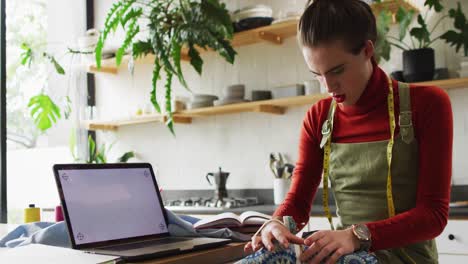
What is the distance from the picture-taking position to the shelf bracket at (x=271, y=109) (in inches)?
144

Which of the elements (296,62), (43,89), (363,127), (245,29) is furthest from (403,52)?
(43,89)

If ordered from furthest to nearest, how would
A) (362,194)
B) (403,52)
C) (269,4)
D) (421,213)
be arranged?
(269,4) < (403,52) < (362,194) < (421,213)

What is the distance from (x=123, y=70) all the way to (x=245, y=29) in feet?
4.89

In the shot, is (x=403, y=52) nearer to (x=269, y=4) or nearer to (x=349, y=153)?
(x=269, y=4)

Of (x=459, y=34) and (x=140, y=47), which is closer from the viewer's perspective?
(x=459, y=34)

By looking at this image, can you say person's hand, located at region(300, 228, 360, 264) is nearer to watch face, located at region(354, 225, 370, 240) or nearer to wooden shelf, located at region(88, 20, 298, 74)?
watch face, located at region(354, 225, 370, 240)

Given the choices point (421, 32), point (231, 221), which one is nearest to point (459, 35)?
point (421, 32)

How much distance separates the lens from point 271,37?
3.75m

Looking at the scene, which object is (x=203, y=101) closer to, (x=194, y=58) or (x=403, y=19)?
(x=194, y=58)

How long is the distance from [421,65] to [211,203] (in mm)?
1631

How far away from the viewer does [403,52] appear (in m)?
3.13

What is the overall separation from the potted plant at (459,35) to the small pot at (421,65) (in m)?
0.12

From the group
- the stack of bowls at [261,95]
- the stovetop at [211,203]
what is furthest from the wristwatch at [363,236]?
the stack of bowls at [261,95]

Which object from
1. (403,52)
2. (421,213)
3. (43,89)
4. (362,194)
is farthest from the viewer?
(43,89)
